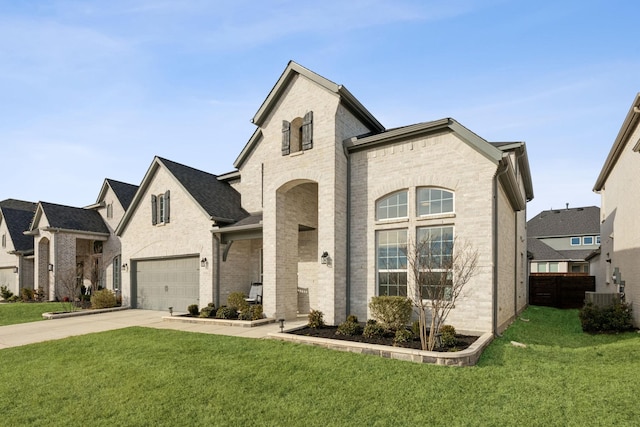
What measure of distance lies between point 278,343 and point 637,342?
923cm

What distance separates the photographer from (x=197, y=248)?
1612 cm

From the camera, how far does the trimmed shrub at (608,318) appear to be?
38.2 ft

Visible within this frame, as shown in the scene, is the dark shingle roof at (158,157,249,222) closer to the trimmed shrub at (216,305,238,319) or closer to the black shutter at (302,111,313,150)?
the trimmed shrub at (216,305,238,319)

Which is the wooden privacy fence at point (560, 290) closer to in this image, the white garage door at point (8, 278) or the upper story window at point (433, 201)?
the upper story window at point (433, 201)

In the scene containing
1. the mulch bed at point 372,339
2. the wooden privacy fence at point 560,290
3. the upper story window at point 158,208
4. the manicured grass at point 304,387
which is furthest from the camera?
the wooden privacy fence at point 560,290

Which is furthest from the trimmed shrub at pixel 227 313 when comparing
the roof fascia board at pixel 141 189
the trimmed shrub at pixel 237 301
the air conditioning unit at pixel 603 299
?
the air conditioning unit at pixel 603 299

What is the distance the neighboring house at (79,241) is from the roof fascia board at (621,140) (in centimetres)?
2713

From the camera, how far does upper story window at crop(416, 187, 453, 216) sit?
10.6 metres

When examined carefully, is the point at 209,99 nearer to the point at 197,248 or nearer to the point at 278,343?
the point at 197,248

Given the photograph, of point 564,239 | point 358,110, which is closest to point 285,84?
point 358,110

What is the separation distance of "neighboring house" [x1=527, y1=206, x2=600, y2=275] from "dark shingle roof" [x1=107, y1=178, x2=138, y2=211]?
34.5 meters

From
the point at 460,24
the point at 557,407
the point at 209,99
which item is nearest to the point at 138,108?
the point at 209,99

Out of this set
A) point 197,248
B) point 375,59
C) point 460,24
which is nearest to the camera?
point 460,24

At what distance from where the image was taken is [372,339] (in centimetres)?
916
